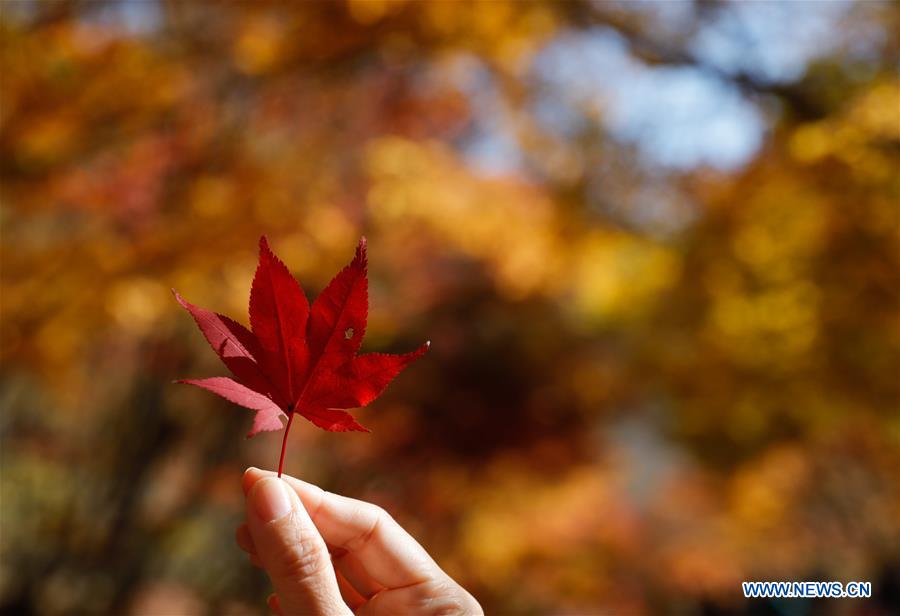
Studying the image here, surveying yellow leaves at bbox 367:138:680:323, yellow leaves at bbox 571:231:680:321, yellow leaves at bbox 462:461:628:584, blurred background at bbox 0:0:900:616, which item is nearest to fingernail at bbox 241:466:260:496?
blurred background at bbox 0:0:900:616

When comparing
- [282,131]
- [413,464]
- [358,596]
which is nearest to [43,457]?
[413,464]

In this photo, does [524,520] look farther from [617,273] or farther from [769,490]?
[769,490]

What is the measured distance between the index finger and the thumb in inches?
3.5

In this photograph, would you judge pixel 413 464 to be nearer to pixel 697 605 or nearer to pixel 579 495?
pixel 579 495

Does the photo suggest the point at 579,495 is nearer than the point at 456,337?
No

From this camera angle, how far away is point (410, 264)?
5.13 metres

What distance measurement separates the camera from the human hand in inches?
29.4

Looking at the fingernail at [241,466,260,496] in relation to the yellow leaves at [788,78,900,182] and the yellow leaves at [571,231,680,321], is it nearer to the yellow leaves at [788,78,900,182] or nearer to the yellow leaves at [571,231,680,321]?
the yellow leaves at [788,78,900,182]

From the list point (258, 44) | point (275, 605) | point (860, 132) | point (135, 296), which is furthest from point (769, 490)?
point (275, 605)

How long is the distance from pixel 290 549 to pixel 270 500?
2.1 inches

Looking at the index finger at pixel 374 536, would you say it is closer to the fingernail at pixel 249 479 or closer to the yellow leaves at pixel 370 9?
the fingernail at pixel 249 479

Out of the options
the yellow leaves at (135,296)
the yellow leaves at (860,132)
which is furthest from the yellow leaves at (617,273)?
the yellow leaves at (135,296)

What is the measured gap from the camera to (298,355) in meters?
0.79

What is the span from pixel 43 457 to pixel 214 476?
2.58 m
